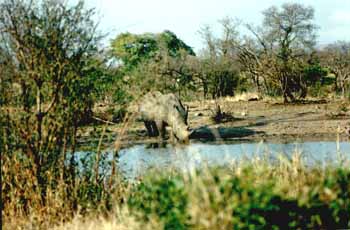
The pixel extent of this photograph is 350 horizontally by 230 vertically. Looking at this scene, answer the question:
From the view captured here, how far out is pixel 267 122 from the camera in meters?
33.0

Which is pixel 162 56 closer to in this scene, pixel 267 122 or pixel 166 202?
pixel 267 122

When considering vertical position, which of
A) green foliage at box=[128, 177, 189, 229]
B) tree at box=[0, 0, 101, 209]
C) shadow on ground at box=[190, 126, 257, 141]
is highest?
tree at box=[0, 0, 101, 209]

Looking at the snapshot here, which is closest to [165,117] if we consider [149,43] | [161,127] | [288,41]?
[161,127]

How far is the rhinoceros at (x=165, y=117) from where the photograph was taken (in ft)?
98.0

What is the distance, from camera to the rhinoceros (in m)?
29.9

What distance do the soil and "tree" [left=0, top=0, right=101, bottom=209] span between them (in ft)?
50.1

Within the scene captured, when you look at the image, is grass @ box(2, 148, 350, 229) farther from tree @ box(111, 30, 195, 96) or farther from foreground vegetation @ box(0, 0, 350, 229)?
tree @ box(111, 30, 195, 96)

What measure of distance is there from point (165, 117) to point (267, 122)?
497cm

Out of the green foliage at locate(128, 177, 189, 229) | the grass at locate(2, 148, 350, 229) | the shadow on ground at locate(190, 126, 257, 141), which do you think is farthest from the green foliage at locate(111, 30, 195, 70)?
the green foliage at locate(128, 177, 189, 229)

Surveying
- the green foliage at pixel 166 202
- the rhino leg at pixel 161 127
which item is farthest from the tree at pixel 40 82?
the rhino leg at pixel 161 127

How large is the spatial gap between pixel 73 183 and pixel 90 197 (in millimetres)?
355

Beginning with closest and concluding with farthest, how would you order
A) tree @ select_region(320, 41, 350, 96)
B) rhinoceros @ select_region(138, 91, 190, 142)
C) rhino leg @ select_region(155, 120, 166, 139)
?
rhinoceros @ select_region(138, 91, 190, 142) → rhino leg @ select_region(155, 120, 166, 139) → tree @ select_region(320, 41, 350, 96)

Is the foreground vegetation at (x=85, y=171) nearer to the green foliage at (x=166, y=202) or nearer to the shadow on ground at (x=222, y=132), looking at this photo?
the green foliage at (x=166, y=202)

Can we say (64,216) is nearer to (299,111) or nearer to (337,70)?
(299,111)
